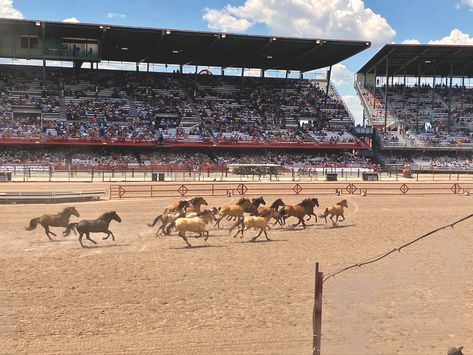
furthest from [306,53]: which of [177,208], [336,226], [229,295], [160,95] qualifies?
[229,295]

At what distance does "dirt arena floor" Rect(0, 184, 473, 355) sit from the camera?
310 inches

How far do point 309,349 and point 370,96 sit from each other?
2468 inches

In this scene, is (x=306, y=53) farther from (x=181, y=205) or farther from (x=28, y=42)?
(x=181, y=205)

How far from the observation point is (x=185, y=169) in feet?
141

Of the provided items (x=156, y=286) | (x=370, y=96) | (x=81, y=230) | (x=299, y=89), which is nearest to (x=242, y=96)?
(x=299, y=89)

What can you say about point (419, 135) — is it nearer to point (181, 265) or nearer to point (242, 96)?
point (242, 96)

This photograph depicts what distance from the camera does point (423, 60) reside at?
6191 centimetres

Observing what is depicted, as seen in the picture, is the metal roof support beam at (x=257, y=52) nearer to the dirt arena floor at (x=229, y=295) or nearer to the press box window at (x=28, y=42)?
the press box window at (x=28, y=42)

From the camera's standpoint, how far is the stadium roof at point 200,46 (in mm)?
49812

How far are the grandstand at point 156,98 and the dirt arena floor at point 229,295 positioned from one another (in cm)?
3273

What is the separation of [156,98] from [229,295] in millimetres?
48608

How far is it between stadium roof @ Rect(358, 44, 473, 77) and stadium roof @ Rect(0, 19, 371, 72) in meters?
4.84

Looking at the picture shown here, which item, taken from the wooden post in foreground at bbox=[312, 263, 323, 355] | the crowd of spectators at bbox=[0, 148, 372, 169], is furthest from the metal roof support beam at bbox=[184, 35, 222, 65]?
the wooden post in foreground at bbox=[312, 263, 323, 355]

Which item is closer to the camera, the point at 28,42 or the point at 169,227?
the point at 169,227
